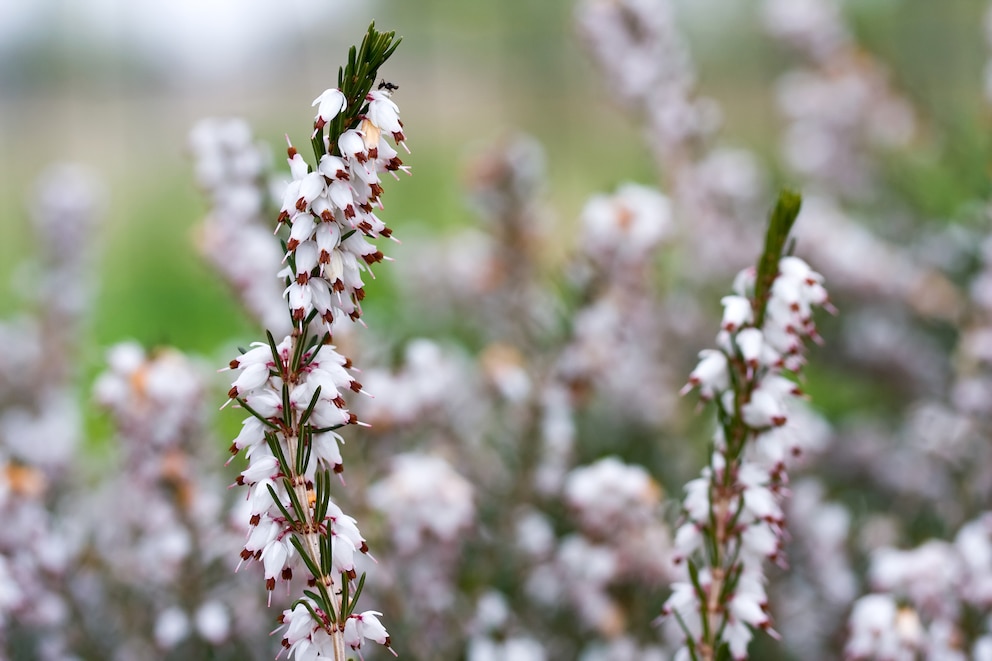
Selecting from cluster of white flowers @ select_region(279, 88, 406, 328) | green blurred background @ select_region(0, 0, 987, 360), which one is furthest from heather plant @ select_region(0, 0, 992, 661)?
green blurred background @ select_region(0, 0, 987, 360)

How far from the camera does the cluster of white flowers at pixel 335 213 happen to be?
4.11ft

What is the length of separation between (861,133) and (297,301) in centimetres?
422

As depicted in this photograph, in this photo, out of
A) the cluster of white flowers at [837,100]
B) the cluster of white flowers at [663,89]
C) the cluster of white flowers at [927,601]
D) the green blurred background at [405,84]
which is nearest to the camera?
the cluster of white flowers at [927,601]

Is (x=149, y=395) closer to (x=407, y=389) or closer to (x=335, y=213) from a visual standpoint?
(x=407, y=389)

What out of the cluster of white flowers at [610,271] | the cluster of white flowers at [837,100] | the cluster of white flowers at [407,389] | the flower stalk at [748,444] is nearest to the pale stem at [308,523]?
the flower stalk at [748,444]

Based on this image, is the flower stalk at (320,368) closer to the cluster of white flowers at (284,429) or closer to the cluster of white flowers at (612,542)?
the cluster of white flowers at (284,429)

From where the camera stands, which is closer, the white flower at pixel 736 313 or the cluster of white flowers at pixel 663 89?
the white flower at pixel 736 313

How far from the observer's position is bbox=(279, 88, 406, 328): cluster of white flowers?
49.3 inches

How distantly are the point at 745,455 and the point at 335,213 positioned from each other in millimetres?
743

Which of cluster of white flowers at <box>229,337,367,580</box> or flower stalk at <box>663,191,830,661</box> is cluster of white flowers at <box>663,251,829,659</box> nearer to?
flower stalk at <box>663,191,830,661</box>

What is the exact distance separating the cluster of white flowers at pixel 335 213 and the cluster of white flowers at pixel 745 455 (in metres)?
0.56

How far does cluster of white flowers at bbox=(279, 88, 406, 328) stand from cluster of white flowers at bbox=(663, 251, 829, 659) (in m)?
0.56

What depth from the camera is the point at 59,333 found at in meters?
4.36

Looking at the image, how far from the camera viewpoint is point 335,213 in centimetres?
128
